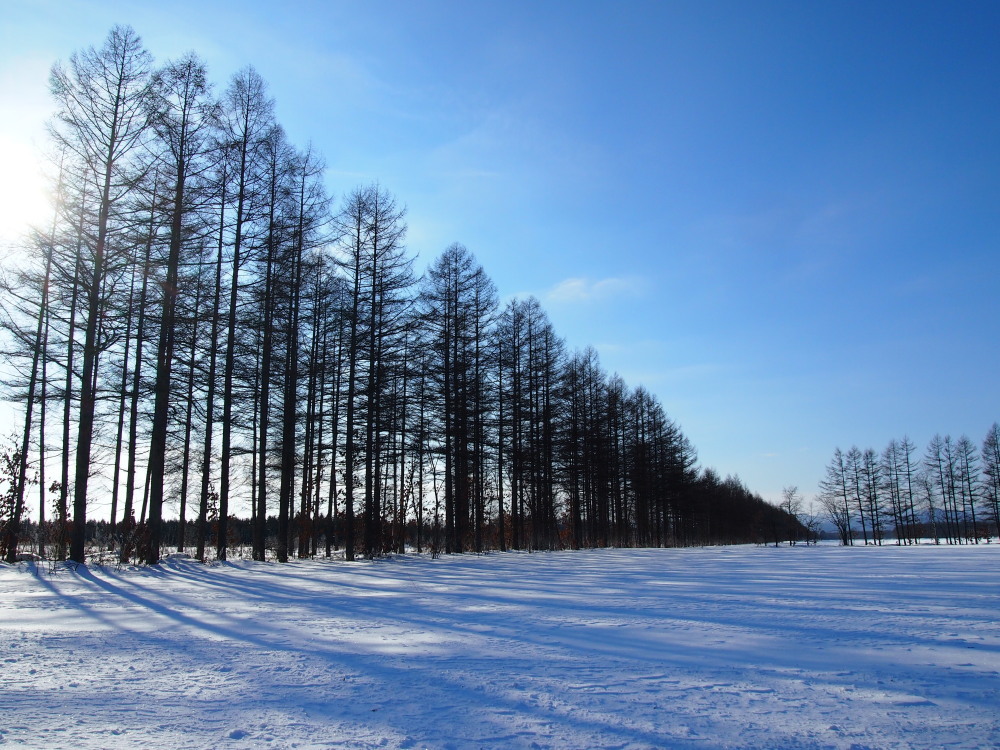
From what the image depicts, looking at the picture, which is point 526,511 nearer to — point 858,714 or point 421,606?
point 421,606

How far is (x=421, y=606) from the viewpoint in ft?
26.3

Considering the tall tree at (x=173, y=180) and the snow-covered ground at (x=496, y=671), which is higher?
the tall tree at (x=173, y=180)

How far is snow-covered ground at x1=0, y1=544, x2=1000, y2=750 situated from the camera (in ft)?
10.8

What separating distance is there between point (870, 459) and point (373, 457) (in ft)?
213

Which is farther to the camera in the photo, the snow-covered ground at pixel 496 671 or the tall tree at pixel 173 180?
the tall tree at pixel 173 180

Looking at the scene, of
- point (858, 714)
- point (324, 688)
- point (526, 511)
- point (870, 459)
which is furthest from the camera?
point (870, 459)

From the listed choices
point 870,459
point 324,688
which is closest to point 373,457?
point 324,688

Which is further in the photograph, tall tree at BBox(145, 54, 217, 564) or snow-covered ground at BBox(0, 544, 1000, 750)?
tall tree at BBox(145, 54, 217, 564)

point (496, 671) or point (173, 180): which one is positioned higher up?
point (173, 180)

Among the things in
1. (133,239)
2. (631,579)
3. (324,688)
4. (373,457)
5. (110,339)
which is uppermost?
(133,239)

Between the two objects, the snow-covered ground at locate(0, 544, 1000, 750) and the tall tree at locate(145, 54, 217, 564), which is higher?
the tall tree at locate(145, 54, 217, 564)

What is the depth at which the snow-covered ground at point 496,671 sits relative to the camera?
3.30 metres

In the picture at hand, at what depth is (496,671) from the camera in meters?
4.54

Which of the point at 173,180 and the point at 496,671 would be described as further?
the point at 173,180
